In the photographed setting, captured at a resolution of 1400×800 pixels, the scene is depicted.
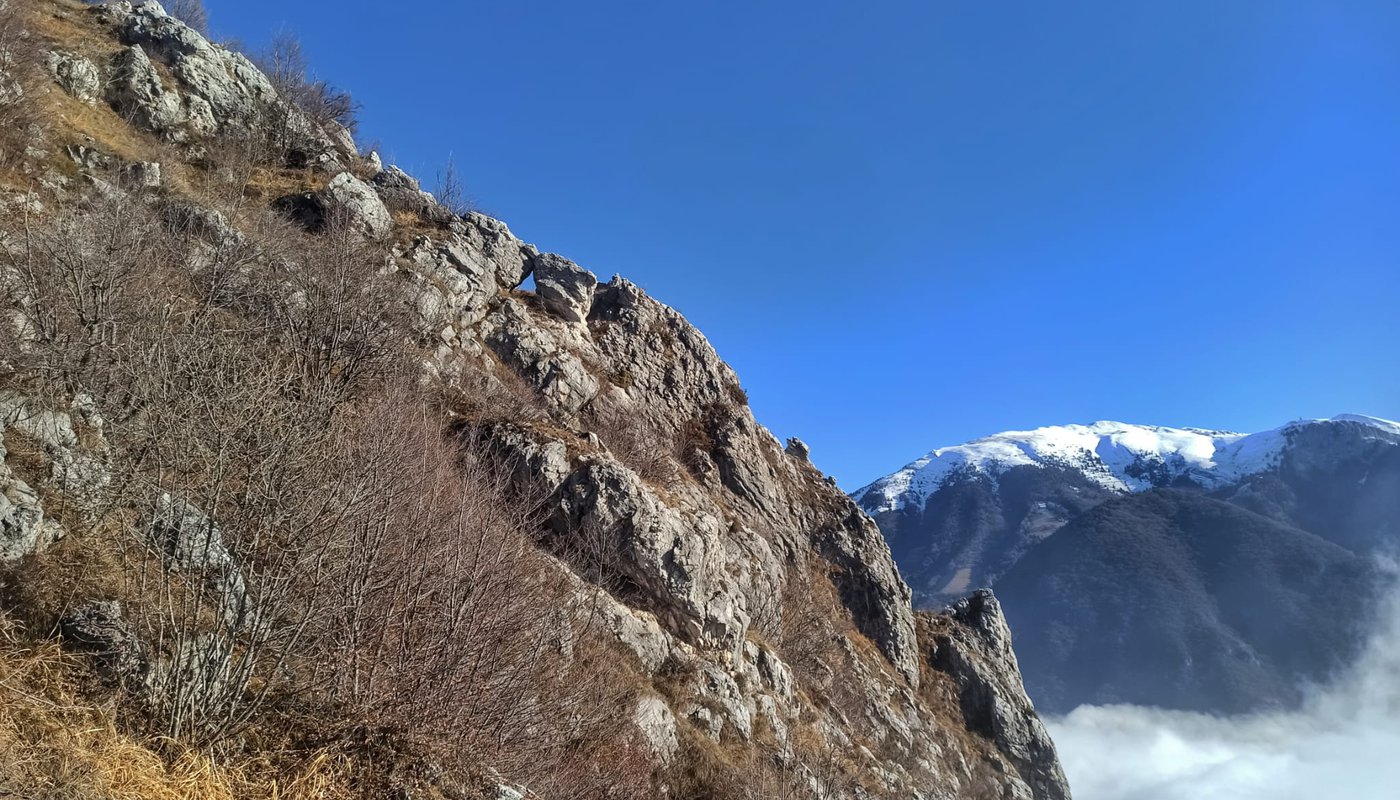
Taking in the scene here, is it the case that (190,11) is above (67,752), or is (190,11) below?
above

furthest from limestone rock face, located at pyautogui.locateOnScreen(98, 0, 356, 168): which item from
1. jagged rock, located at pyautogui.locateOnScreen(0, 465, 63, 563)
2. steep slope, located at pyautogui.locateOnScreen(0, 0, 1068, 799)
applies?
jagged rock, located at pyautogui.locateOnScreen(0, 465, 63, 563)

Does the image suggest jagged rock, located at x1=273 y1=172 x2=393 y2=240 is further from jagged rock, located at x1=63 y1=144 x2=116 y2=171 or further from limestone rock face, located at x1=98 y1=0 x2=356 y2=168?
jagged rock, located at x1=63 y1=144 x2=116 y2=171

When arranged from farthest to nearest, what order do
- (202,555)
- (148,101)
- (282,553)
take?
(148,101), (282,553), (202,555)

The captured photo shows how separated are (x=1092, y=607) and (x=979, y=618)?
16573cm

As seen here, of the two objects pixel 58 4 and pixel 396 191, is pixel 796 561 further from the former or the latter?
pixel 58 4

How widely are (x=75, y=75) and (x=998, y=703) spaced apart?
39541 millimetres

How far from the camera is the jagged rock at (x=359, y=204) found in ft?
70.7

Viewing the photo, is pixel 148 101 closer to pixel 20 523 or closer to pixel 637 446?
pixel 637 446

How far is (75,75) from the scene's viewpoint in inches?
766

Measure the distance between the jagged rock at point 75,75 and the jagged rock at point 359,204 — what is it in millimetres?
6439

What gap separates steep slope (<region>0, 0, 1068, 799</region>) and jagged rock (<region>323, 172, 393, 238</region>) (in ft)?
0.35

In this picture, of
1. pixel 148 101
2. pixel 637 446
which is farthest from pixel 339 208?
pixel 637 446

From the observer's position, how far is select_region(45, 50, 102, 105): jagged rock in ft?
62.6

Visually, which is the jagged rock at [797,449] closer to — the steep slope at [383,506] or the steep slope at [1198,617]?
the steep slope at [383,506]
